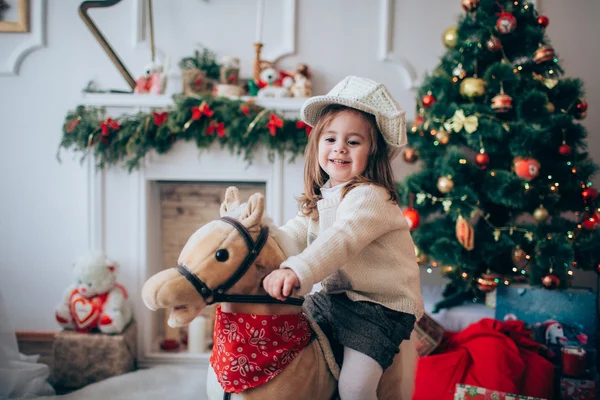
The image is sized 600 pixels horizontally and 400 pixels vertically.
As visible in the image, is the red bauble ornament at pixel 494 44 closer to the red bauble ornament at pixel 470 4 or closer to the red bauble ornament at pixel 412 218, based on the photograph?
the red bauble ornament at pixel 470 4

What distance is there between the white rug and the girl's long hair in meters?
1.39

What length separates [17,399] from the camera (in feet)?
7.02

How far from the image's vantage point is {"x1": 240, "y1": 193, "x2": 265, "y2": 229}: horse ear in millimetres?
967

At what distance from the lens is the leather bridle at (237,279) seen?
92 centimetres

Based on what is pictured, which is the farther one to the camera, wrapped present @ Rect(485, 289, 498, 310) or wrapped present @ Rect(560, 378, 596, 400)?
wrapped present @ Rect(485, 289, 498, 310)

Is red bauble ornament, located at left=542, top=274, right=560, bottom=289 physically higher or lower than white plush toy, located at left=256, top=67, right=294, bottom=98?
lower

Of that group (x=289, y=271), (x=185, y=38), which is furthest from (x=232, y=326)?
(x=185, y=38)

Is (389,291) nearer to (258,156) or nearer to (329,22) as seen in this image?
(258,156)

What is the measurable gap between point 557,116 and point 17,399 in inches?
107

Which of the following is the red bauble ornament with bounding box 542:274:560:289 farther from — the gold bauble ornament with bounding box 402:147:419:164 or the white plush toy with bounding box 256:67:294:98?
the white plush toy with bounding box 256:67:294:98

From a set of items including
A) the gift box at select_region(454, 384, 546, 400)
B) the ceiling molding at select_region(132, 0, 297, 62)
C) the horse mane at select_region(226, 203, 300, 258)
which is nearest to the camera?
the horse mane at select_region(226, 203, 300, 258)

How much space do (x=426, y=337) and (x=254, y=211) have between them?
155 cm

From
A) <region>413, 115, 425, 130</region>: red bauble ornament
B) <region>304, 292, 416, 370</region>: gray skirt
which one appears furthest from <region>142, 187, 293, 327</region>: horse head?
<region>413, 115, 425, 130</region>: red bauble ornament

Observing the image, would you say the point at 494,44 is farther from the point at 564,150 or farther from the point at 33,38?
the point at 33,38
